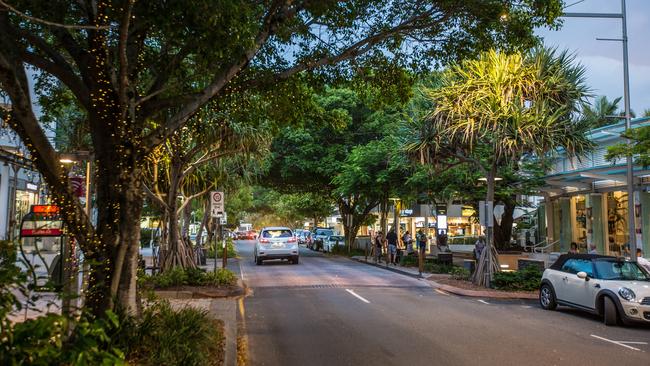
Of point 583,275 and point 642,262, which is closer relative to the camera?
point 583,275

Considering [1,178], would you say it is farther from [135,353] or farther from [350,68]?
[135,353]

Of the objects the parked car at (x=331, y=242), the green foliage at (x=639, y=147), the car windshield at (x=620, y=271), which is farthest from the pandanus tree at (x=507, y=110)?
the parked car at (x=331, y=242)

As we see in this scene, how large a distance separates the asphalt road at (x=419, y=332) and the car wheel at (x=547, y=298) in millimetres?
243

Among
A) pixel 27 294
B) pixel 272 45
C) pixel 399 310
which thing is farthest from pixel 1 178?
pixel 27 294

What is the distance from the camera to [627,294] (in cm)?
1099

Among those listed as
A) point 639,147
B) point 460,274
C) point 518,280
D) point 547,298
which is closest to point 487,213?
point 518,280

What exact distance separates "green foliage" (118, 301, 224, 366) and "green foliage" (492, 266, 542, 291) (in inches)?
432

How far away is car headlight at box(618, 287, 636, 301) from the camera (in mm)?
10952

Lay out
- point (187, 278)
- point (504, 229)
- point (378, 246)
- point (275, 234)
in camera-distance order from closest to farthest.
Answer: point (187, 278), point (275, 234), point (504, 229), point (378, 246)

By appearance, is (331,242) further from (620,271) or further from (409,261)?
(620,271)

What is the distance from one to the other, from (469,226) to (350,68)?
4554 centimetres

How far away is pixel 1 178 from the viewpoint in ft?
58.7

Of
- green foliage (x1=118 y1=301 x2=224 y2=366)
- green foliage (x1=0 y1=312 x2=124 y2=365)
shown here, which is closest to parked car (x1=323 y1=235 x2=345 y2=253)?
green foliage (x1=118 y1=301 x2=224 y2=366)

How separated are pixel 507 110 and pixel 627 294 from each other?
23.5 ft
